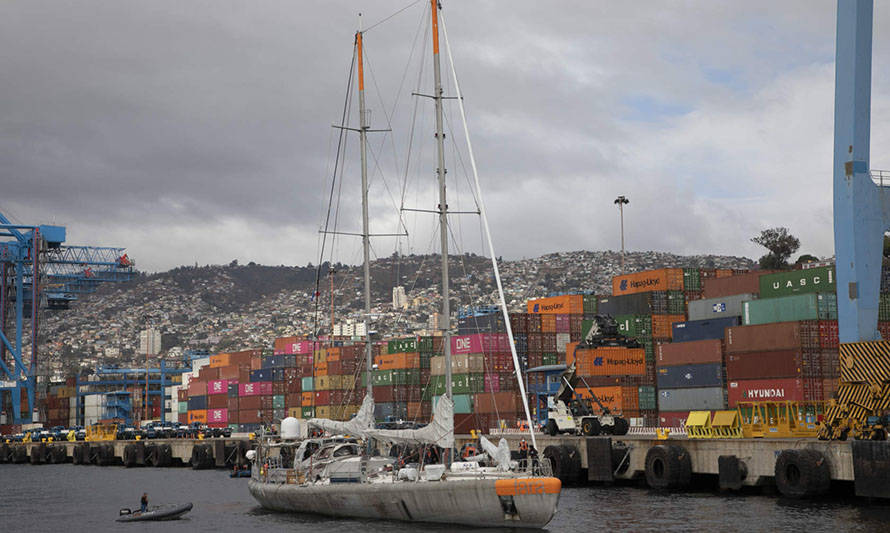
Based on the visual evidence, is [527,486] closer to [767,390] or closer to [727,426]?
[727,426]

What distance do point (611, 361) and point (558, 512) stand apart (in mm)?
21985

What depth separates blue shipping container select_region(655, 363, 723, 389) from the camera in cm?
5184

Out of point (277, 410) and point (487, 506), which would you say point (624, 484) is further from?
point (277, 410)

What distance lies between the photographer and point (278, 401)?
100 meters

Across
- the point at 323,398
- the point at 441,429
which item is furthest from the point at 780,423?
the point at 323,398

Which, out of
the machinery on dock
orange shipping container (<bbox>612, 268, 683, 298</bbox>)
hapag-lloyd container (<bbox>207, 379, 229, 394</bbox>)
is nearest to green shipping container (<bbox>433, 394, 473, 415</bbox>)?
orange shipping container (<bbox>612, 268, 683, 298</bbox>)

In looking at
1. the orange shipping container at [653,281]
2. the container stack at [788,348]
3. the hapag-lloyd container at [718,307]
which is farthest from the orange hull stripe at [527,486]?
the orange shipping container at [653,281]

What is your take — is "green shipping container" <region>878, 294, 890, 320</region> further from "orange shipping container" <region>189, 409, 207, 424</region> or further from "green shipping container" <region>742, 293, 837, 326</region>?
"orange shipping container" <region>189, 409, 207, 424</region>

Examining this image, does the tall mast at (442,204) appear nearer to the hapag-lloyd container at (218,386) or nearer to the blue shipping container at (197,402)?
the hapag-lloyd container at (218,386)

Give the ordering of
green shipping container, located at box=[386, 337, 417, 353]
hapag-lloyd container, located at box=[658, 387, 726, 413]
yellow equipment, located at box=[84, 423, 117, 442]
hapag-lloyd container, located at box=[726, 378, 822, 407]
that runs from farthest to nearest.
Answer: yellow equipment, located at box=[84, 423, 117, 442]
green shipping container, located at box=[386, 337, 417, 353]
hapag-lloyd container, located at box=[658, 387, 726, 413]
hapag-lloyd container, located at box=[726, 378, 822, 407]

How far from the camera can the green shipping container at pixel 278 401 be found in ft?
327

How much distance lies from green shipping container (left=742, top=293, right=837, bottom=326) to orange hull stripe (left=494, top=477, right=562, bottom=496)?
949 inches

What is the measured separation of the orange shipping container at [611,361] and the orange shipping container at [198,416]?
6906 cm

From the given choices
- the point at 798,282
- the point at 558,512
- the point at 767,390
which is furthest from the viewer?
the point at 798,282
